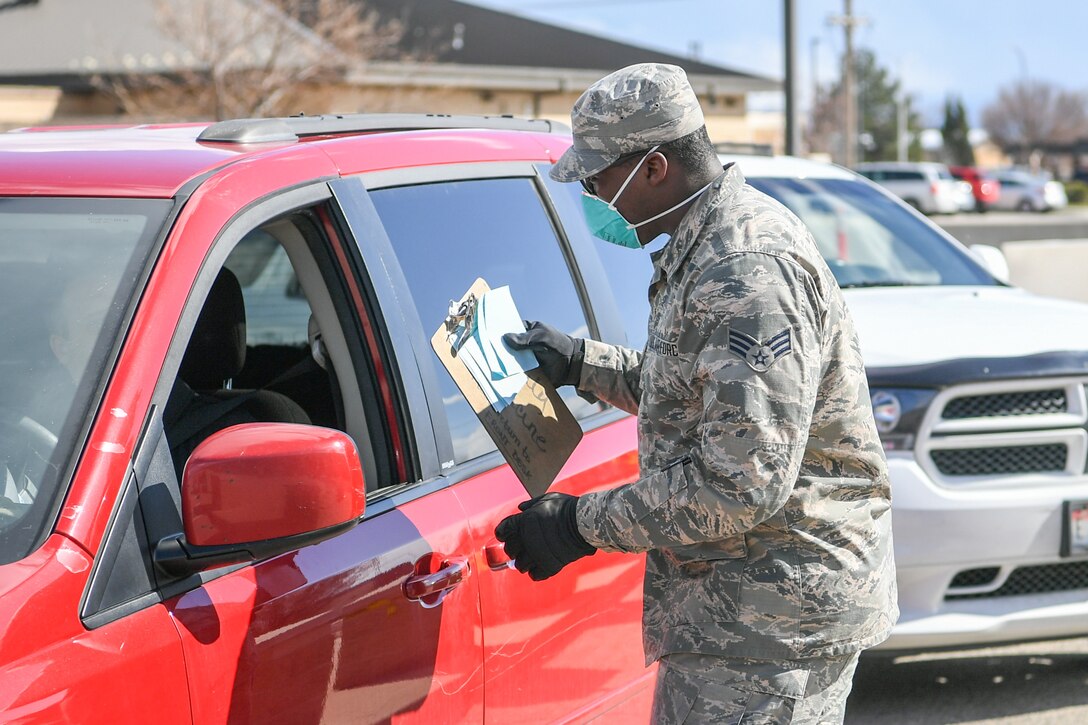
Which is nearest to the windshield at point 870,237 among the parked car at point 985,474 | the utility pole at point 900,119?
the parked car at point 985,474

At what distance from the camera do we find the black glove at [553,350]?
2.88m

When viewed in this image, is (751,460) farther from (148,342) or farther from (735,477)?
(148,342)

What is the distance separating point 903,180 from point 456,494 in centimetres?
4683

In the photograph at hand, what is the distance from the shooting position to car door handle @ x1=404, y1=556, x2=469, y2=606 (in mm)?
2502

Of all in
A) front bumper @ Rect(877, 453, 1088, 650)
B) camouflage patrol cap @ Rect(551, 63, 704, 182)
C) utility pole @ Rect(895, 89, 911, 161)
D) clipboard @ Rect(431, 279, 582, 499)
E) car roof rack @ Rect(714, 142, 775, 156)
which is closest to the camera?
camouflage patrol cap @ Rect(551, 63, 704, 182)

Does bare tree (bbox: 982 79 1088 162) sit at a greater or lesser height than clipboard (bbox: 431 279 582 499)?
lesser

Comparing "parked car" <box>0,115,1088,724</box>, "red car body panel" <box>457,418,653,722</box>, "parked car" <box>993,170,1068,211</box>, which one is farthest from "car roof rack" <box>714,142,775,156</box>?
"parked car" <box>993,170,1068,211</box>

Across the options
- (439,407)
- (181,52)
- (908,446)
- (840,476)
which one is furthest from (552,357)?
(181,52)

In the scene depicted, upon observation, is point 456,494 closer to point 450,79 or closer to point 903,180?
point 450,79

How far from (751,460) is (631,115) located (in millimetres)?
655

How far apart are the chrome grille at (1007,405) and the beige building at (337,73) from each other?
1620cm

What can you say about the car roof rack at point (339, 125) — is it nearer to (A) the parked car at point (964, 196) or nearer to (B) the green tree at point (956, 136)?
(A) the parked car at point (964, 196)

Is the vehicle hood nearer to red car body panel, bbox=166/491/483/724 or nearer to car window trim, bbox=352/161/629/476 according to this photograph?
car window trim, bbox=352/161/629/476

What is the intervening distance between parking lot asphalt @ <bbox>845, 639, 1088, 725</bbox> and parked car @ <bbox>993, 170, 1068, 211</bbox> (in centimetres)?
5168
